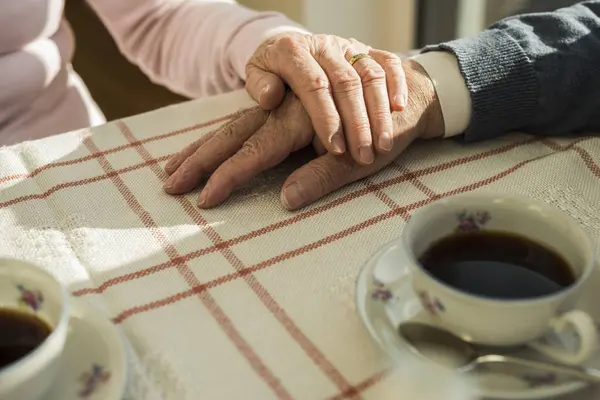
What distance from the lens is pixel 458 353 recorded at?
0.50m

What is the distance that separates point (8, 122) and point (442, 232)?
740 millimetres

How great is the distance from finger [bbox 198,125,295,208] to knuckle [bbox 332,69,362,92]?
2.9 inches

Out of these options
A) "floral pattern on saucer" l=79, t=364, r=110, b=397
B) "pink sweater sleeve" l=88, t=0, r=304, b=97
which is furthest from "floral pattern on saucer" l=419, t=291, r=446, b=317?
"pink sweater sleeve" l=88, t=0, r=304, b=97

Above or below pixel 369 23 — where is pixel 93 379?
above

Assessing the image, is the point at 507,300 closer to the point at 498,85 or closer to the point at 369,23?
the point at 498,85

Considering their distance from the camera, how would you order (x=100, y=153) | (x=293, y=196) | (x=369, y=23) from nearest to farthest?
(x=293, y=196) < (x=100, y=153) < (x=369, y=23)

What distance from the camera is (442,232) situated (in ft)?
1.79

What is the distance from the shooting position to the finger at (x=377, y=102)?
73cm

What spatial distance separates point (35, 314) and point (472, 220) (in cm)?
31

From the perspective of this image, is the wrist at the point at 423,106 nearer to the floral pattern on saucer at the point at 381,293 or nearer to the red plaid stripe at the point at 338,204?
the red plaid stripe at the point at 338,204

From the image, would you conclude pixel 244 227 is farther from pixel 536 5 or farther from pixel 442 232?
pixel 536 5

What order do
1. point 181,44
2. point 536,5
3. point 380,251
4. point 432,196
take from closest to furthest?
point 380,251 → point 432,196 → point 181,44 → point 536,5

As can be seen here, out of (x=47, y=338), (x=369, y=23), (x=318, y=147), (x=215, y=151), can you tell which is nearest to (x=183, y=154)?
(x=215, y=151)

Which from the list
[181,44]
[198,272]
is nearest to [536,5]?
[181,44]
